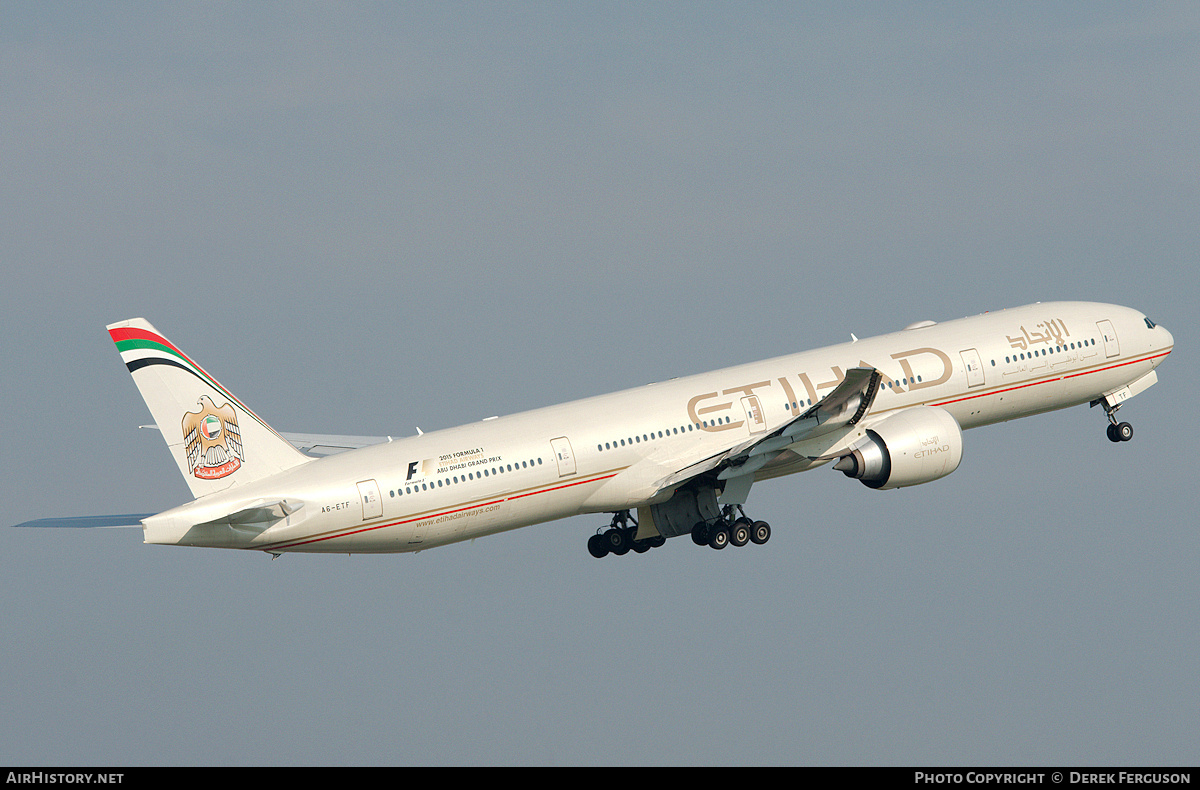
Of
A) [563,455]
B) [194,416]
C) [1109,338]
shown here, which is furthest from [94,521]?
[1109,338]

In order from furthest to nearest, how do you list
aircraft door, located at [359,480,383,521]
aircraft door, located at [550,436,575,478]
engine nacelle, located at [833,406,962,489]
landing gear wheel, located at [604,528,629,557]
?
1. landing gear wheel, located at [604,528,629,557]
2. engine nacelle, located at [833,406,962,489]
3. aircraft door, located at [550,436,575,478]
4. aircraft door, located at [359,480,383,521]

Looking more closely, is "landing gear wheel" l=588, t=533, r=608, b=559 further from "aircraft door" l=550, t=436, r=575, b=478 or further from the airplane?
"aircraft door" l=550, t=436, r=575, b=478

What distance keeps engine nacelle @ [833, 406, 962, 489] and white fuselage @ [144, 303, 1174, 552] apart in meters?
0.91

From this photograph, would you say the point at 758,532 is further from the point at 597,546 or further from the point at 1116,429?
the point at 1116,429

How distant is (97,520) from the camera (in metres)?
44.4

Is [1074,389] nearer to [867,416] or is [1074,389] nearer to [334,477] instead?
[867,416]

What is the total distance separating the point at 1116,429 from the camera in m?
58.3

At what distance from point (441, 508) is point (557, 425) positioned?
4.50 metres

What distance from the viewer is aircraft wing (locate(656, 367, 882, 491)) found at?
4647 cm

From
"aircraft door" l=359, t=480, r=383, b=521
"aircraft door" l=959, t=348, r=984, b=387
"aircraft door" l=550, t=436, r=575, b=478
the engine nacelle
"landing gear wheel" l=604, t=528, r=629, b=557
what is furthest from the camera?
"landing gear wheel" l=604, t=528, r=629, b=557

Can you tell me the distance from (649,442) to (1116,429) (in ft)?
64.9

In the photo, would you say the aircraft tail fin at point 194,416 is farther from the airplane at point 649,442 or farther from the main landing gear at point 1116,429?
the main landing gear at point 1116,429

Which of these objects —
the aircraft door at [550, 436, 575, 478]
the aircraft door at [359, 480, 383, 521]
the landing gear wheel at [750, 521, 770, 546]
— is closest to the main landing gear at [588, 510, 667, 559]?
the landing gear wheel at [750, 521, 770, 546]

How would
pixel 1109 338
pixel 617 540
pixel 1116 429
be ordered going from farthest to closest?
pixel 1116 429
pixel 1109 338
pixel 617 540
